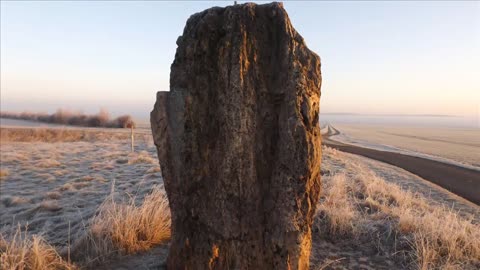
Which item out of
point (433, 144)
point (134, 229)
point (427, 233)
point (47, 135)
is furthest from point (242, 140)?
point (433, 144)

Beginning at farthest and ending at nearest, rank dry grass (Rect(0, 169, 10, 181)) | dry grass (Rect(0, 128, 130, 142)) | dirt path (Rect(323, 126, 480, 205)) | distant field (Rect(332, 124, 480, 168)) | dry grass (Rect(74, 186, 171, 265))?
distant field (Rect(332, 124, 480, 168)), dry grass (Rect(0, 128, 130, 142)), dirt path (Rect(323, 126, 480, 205)), dry grass (Rect(0, 169, 10, 181)), dry grass (Rect(74, 186, 171, 265))

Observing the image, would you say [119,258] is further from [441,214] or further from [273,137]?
[441,214]

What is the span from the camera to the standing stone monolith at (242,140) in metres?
3.48

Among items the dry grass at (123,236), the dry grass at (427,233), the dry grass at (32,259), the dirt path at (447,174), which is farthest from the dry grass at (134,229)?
the dirt path at (447,174)

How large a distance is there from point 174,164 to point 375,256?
3.02 meters

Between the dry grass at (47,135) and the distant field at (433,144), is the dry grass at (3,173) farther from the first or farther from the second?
the distant field at (433,144)

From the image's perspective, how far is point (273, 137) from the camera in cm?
363

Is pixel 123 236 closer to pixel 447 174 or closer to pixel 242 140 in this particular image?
pixel 242 140

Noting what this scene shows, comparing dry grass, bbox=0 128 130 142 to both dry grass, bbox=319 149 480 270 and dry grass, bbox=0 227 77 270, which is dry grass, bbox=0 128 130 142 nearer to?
dry grass, bbox=0 227 77 270

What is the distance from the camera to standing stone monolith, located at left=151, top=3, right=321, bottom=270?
348cm

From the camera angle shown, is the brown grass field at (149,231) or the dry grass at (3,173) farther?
the dry grass at (3,173)

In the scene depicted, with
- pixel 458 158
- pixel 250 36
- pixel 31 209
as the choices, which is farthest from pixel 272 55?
pixel 458 158

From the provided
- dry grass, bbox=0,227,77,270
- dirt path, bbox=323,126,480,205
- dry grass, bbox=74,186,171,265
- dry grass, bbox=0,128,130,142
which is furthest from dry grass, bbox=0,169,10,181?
dirt path, bbox=323,126,480,205

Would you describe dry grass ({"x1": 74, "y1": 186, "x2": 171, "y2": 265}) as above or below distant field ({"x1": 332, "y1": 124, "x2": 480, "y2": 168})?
above
